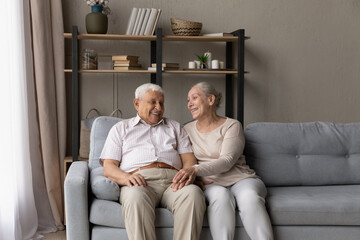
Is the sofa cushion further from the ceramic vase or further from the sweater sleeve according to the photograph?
the ceramic vase

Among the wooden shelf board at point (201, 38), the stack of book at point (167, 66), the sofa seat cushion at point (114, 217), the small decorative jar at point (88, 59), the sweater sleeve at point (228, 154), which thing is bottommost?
the sofa seat cushion at point (114, 217)

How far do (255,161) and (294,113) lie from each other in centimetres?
155

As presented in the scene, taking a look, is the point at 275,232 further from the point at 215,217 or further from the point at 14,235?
the point at 14,235

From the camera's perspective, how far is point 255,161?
3168 mm

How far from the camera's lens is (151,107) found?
115 inches

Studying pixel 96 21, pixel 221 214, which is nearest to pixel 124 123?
pixel 221 214

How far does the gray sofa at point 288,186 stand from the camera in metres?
2.55

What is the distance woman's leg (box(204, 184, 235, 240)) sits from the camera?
2.49 meters

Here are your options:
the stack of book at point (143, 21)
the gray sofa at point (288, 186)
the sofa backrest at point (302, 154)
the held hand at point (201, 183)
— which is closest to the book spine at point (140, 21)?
the stack of book at point (143, 21)

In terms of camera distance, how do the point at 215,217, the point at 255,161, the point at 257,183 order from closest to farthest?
1. the point at 215,217
2. the point at 257,183
3. the point at 255,161

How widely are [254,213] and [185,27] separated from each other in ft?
6.50

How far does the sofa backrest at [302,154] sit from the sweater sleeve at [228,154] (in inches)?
11.1

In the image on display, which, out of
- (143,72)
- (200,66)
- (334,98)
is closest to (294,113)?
(334,98)

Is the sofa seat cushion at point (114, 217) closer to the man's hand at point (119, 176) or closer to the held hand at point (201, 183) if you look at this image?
the man's hand at point (119, 176)
